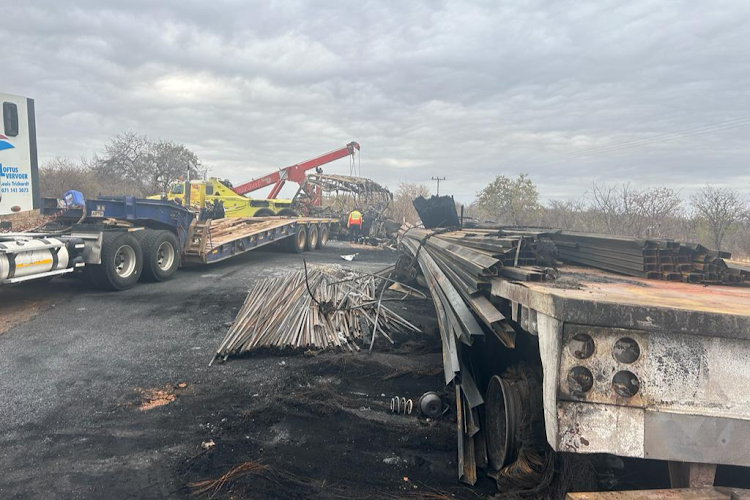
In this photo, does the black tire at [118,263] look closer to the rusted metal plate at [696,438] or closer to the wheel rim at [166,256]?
the wheel rim at [166,256]

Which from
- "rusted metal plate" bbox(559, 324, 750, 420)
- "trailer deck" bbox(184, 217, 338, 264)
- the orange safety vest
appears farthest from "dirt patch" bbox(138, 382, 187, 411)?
the orange safety vest

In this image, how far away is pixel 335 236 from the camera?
21984 mm

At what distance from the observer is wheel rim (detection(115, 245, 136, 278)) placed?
334 inches

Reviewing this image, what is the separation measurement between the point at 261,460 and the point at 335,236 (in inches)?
749

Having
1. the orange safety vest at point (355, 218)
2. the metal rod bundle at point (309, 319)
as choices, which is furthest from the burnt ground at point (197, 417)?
the orange safety vest at point (355, 218)

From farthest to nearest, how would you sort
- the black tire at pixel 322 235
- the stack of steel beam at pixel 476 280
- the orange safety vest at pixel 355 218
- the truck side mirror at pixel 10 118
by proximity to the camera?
the orange safety vest at pixel 355 218 → the black tire at pixel 322 235 → the truck side mirror at pixel 10 118 → the stack of steel beam at pixel 476 280

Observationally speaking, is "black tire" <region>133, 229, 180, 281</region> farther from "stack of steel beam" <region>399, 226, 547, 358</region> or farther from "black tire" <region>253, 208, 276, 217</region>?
"black tire" <region>253, 208, 276, 217</region>

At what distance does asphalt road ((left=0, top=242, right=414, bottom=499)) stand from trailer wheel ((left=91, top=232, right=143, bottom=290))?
0.24 metres

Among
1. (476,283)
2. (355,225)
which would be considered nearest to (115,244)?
(476,283)

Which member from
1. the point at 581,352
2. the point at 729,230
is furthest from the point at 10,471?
the point at 729,230

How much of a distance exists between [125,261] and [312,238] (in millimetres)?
8967

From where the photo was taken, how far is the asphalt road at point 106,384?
9.88 ft

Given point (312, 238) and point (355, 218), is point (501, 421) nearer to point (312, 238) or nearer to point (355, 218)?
point (312, 238)

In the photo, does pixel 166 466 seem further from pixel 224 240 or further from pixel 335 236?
pixel 335 236
